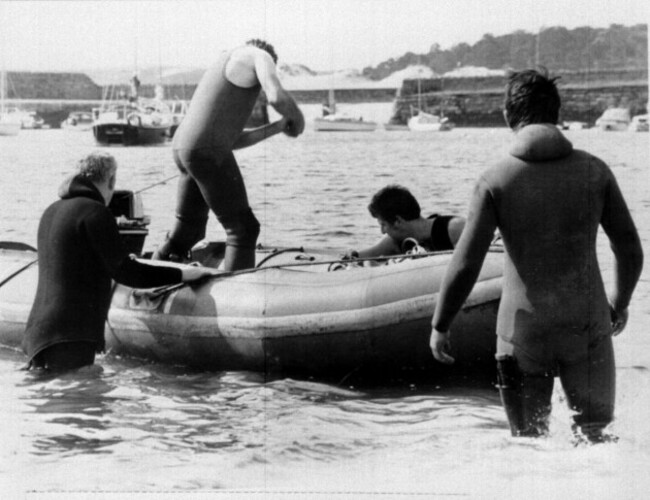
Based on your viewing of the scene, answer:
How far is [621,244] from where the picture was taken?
3436 mm

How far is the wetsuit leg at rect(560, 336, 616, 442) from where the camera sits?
3402mm

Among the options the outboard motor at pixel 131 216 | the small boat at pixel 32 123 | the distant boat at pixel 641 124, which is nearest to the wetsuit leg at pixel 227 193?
the outboard motor at pixel 131 216

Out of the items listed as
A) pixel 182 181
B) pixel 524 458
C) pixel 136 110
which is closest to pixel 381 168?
pixel 136 110

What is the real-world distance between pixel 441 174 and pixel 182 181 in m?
10.8

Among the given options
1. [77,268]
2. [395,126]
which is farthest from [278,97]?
[395,126]

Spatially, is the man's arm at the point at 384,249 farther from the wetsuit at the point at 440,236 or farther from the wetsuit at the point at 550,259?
the wetsuit at the point at 550,259

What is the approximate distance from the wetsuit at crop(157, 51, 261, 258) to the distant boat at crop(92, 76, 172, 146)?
8.25m

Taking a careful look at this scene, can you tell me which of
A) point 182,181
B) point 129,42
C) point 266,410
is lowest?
point 266,410

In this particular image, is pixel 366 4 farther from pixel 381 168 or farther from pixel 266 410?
pixel 381 168

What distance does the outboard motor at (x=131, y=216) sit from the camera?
277 inches

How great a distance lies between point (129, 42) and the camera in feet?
20.4

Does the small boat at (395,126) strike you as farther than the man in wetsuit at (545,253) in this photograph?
Yes

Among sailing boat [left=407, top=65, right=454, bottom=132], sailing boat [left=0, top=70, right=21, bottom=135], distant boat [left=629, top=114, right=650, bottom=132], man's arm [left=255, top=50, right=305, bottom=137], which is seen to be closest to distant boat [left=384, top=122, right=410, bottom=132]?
sailing boat [left=407, top=65, right=454, bottom=132]

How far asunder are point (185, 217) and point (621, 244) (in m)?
3.24
